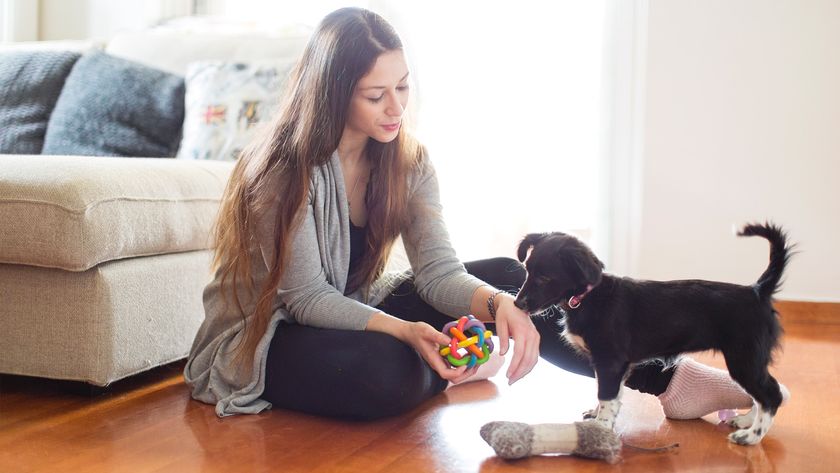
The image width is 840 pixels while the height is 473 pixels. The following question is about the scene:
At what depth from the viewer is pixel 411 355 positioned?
1810 mm

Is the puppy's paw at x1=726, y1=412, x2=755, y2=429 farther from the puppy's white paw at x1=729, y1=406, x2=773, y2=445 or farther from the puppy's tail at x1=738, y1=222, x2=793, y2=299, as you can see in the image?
the puppy's tail at x1=738, y1=222, x2=793, y2=299

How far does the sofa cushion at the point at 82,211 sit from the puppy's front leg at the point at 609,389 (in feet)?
3.44

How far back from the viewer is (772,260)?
65.2 inches

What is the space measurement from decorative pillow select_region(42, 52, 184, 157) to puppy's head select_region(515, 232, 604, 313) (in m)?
1.55

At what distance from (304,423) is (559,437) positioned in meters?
0.53

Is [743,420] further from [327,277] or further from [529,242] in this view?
[327,277]

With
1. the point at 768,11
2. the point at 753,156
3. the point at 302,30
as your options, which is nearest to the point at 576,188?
the point at 753,156

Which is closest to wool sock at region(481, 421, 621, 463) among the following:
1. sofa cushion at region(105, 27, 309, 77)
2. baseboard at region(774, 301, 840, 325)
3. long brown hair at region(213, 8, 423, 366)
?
long brown hair at region(213, 8, 423, 366)

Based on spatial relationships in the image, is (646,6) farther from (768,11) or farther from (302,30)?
(302,30)

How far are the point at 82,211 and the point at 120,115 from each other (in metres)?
1.01

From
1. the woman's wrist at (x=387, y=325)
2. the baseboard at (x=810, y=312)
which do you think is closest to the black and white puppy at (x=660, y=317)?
the woman's wrist at (x=387, y=325)

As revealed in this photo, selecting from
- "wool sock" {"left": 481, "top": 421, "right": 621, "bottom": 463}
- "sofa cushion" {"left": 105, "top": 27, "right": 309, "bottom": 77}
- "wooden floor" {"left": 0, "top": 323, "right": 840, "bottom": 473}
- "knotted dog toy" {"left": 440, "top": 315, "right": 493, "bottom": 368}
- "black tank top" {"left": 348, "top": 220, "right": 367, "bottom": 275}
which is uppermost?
"sofa cushion" {"left": 105, "top": 27, "right": 309, "bottom": 77}

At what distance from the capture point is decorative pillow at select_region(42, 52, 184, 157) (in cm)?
275

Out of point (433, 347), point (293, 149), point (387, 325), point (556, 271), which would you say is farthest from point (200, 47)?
point (556, 271)
